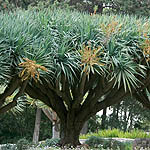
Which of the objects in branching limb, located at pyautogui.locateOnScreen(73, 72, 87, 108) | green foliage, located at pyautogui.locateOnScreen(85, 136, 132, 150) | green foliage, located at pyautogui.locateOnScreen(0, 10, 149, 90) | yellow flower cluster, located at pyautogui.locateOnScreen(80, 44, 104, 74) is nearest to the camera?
yellow flower cluster, located at pyautogui.locateOnScreen(80, 44, 104, 74)

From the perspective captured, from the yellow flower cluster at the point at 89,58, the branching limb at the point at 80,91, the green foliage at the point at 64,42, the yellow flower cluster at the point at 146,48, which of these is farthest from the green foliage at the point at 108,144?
the yellow flower cluster at the point at 89,58

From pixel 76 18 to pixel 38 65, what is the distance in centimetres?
230

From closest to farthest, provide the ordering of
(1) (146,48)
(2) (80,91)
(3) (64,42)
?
(3) (64,42), (1) (146,48), (2) (80,91)

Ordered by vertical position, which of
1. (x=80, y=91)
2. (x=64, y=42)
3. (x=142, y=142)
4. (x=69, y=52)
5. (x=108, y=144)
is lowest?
(x=108, y=144)

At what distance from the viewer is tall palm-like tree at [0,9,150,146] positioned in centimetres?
728

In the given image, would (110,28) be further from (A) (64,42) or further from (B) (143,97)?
(B) (143,97)

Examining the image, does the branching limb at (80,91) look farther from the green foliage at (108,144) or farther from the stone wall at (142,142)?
the stone wall at (142,142)

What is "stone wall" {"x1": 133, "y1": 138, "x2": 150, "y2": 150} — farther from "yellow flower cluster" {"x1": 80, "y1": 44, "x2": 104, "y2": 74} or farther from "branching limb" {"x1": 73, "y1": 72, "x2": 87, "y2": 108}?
"yellow flower cluster" {"x1": 80, "y1": 44, "x2": 104, "y2": 74}

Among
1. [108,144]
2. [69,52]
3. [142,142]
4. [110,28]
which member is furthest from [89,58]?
[142,142]

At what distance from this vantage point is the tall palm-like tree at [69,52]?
728 centimetres

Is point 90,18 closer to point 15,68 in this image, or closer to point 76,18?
point 76,18

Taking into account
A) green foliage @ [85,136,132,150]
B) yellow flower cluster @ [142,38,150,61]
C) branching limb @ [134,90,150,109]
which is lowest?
green foliage @ [85,136,132,150]

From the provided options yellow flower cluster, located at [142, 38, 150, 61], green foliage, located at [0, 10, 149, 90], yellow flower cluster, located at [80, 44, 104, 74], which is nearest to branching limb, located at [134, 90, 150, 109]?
green foliage, located at [0, 10, 149, 90]

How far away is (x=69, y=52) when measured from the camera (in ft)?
25.5
